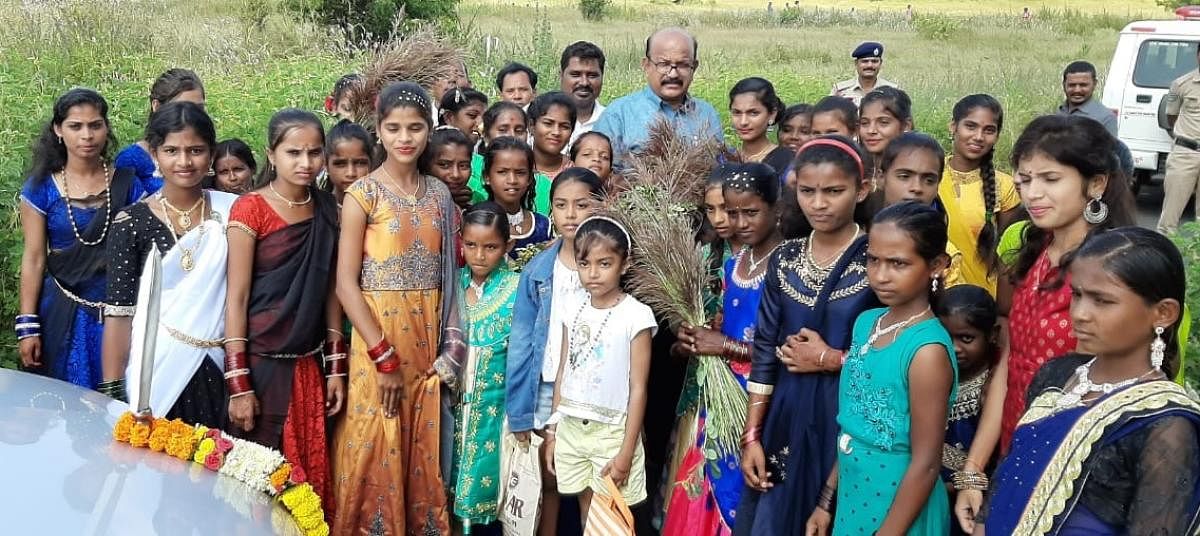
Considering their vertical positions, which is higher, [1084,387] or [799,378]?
[1084,387]

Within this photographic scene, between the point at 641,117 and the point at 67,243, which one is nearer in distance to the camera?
the point at 67,243

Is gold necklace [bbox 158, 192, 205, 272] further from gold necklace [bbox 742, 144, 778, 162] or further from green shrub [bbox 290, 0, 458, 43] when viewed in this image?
green shrub [bbox 290, 0, 458, 43]

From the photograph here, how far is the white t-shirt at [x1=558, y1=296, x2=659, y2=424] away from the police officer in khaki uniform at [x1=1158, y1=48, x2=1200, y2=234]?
27.6 ft

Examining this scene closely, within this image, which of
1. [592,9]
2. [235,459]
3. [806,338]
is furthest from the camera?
[592,9]

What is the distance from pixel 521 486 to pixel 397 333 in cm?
77

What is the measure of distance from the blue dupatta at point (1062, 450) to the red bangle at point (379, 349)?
2.21 m

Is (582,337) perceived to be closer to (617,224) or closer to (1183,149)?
(617,224)

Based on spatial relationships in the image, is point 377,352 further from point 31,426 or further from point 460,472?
point 31,426

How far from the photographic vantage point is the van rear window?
11.5 metres

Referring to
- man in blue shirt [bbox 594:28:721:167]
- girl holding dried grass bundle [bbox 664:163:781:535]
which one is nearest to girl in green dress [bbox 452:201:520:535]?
girl holding dried grass bundle [bbox 664:163:781:535]

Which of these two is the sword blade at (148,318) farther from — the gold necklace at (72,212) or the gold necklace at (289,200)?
the gold necklace at (72,212)

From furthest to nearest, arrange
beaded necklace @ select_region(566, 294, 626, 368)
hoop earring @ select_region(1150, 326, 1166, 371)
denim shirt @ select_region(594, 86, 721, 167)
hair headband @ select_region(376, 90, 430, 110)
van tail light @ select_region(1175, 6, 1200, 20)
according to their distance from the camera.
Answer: van tail light @ select_region(1175, 6, 1200, 20), denim shirt @ select_region(594, 86, 721, 167), hair headband @ select_region(376, 90, 430, 110), beaded necklace @ select_region(566, 294, 626, 368), hoop earring @ select_region(1150, 326, 1166, 371)

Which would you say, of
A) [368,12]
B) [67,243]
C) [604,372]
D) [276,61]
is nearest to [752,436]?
[604,372]

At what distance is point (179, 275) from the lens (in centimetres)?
A: 354
